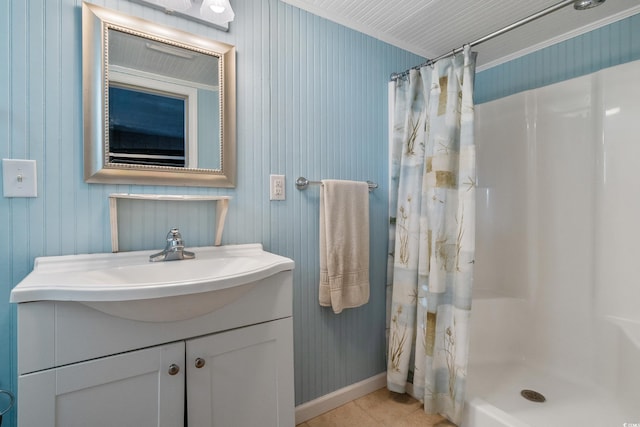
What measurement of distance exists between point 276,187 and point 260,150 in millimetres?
192

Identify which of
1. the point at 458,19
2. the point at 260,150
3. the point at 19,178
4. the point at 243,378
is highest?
the point at 458,19

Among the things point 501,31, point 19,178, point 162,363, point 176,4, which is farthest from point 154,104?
point 501,31

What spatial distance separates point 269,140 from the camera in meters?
1.43

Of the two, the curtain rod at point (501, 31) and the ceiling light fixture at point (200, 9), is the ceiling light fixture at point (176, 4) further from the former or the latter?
the curtain rod at point (501, 31)

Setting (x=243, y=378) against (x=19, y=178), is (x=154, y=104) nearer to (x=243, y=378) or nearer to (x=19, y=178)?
(x=19, y=178)

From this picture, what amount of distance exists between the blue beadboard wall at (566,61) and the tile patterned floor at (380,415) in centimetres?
215

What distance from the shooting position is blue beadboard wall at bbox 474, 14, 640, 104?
1603 mm

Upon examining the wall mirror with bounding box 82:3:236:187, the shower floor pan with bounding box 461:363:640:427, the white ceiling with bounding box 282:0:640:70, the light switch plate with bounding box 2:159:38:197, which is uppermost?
the white ceiling with bounding box 282:0:640:70

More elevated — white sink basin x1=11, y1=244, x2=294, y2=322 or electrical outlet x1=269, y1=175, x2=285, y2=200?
electrical outlet x1=269, y1=175, x2=285, y2=200

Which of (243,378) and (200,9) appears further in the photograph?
(200,9)

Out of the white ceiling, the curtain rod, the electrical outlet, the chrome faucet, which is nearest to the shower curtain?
the curtain rod

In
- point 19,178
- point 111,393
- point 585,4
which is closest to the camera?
point 111,393

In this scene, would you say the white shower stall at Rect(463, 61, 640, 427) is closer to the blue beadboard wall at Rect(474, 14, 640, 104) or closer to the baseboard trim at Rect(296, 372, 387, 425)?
the blue beadboard wall at Rect(474, 14, 640, 104)

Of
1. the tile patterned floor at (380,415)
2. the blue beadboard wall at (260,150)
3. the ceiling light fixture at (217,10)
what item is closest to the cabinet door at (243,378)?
the blue beadboard wall at (260,150)
